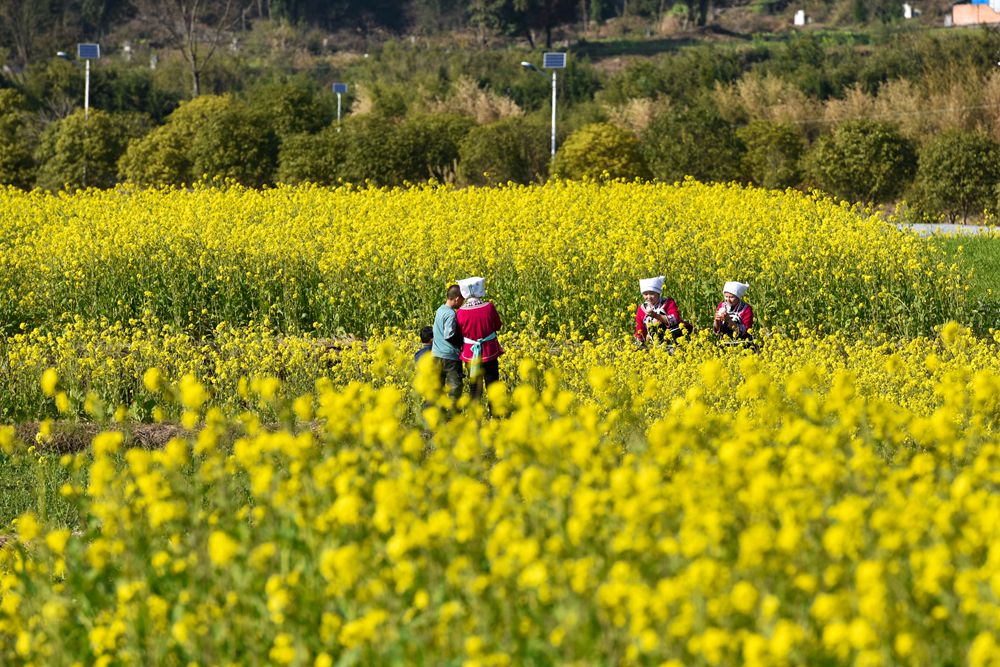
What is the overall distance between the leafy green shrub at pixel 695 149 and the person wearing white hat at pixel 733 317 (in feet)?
63.0

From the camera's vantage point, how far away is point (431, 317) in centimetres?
1359

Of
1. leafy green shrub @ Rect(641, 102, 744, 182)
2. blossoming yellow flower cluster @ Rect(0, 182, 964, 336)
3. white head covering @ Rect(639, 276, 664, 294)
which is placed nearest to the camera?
white head covering @ Rect(639, 276, 664, 294)

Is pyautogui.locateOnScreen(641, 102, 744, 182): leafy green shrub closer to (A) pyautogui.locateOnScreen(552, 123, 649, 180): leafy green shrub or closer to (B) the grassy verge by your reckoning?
(A) pyautogui.locateOnScreen(552, 123, 649, 180): leafy green shrub

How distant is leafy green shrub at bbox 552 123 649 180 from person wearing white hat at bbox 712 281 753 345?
18.2 metres

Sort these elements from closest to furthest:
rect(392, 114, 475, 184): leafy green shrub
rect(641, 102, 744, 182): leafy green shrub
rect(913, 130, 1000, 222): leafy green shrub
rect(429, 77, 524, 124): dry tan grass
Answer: rect(913, 130, 1000, 222): leafy green shrub, rect(392, 114, 475, 184): leafy green shrub, rect(641, 102, 744, 182): leafy green shrub, rect(429, 77, 524, 124): dry tan grass

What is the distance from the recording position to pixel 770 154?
3128 centimetres

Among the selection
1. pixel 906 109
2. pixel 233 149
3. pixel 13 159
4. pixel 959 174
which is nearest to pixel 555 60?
pixel 233 149

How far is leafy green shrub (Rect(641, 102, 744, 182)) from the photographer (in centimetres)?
3058

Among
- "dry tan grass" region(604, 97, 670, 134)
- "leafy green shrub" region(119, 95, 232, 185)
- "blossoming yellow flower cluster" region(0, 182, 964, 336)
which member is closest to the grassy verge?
"blossoming yellow flower cluster" region(0, 182, 964, 336)

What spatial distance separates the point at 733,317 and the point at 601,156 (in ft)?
62.6

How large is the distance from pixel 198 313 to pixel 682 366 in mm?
6790

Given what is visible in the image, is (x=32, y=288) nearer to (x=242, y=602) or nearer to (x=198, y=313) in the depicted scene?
(x=198, y=313)

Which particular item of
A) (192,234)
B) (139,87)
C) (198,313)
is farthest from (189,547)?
(139,87)

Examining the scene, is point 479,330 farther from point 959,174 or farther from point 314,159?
point 959,174
